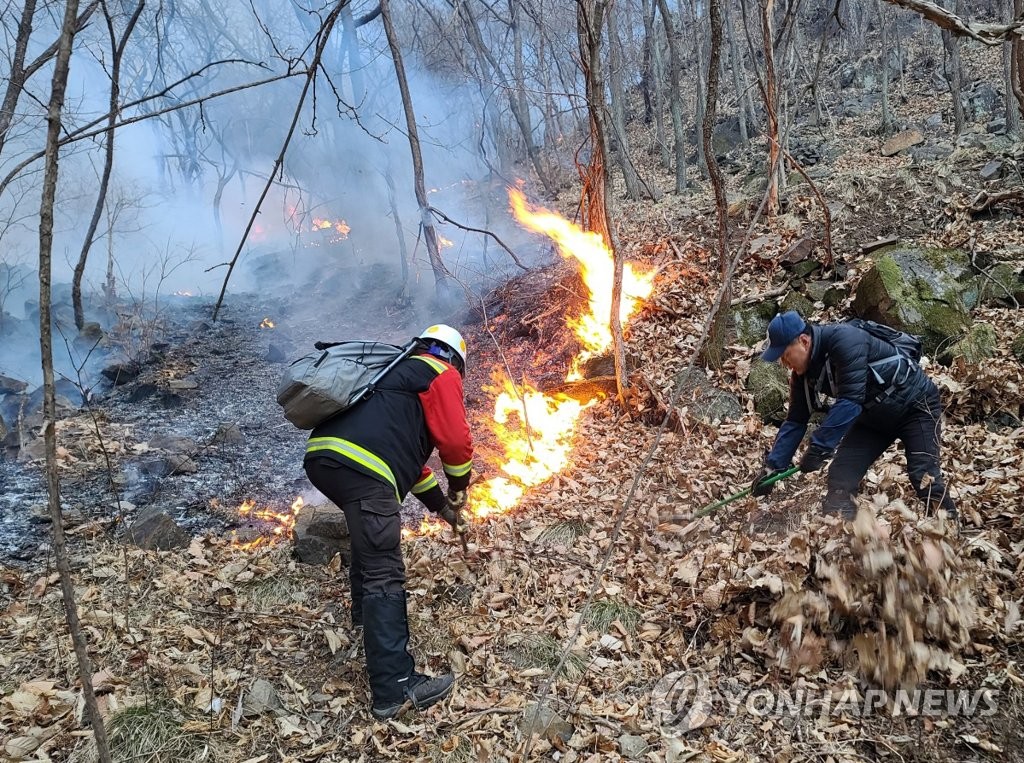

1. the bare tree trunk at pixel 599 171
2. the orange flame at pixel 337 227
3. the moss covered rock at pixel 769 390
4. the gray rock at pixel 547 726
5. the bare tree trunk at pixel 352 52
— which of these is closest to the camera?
the gray rock at pixel 547 726

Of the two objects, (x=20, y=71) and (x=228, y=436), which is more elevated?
(x=20, y=71)

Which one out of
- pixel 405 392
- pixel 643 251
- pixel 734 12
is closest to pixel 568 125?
pixel 734 12

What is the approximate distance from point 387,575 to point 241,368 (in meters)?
9.19

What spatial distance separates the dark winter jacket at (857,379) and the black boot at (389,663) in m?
3.12

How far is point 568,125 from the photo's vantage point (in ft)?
95.5

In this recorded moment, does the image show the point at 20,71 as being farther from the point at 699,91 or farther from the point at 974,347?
the point at 699,91

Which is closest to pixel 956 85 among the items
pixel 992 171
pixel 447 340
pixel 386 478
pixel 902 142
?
pixel 902 142

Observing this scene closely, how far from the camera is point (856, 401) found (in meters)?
4.20

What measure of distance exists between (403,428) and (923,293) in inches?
269

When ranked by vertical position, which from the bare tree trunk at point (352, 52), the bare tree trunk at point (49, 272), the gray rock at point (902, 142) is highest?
the bare tree trunk at point (352, 52)

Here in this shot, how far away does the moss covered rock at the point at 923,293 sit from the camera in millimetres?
7090

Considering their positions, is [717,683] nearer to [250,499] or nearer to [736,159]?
[250,499]

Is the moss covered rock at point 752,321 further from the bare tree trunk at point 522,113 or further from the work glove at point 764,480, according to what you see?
the bare tree trunk at point 522,113

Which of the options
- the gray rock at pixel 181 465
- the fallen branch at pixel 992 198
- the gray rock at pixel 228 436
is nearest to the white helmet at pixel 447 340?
the gray rock at pixel 181 465
